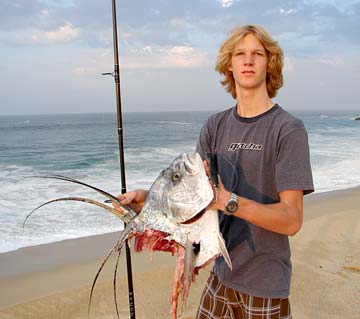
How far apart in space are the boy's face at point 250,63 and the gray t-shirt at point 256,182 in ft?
0.52

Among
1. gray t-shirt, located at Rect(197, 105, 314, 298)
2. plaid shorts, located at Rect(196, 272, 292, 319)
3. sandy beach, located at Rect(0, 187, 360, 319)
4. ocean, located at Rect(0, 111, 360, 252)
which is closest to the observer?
gray t-shirt, located at Rect(197, 105, 314, 298)

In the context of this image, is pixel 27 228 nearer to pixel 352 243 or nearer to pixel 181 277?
pixel 352 243

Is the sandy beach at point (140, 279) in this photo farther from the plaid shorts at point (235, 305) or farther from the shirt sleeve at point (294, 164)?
the shirt sleeve at point (294, 164)

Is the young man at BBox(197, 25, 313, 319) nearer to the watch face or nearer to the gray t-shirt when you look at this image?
the gray t-shirt

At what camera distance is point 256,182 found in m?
2.02

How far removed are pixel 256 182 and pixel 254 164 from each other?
9 cm

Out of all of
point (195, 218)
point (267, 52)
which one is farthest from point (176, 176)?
point (267, 52)

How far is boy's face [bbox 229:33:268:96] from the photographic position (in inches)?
82.3

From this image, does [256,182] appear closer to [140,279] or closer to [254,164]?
[254,164]

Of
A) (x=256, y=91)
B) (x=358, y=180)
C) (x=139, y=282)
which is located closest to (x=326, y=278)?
(x=139, y=282)

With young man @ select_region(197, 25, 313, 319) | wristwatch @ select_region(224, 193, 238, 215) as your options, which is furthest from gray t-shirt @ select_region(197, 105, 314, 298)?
wristwatch @ select_region(224, 193, 238, 215)

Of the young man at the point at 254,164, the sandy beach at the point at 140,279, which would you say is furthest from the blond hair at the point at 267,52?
the sandy beach at the point at 140,279

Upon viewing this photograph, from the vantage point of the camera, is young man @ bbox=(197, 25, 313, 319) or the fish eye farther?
young man @ bbox=(197, 25, 313, 319)

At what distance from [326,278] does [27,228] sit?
4.94 metres
